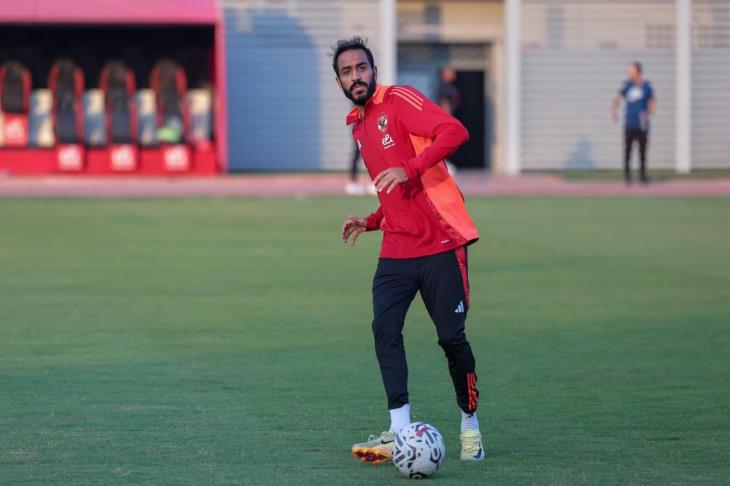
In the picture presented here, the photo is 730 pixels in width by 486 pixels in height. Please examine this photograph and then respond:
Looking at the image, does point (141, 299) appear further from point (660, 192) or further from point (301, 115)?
point (301, 115)

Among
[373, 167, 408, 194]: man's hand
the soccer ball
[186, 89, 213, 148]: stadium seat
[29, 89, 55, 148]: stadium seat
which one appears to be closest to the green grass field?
the soccer ball

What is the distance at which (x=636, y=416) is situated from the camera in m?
7.72

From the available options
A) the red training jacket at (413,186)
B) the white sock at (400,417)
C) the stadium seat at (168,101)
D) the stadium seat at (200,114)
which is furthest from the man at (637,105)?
the white sock at (400,417)

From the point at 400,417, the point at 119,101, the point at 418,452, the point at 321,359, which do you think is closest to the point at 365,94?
the point at 400,417

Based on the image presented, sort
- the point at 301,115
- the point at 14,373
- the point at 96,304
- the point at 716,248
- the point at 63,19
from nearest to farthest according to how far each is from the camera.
Answer: the point at 14,373
the point at 96,304
the point at 716,248
the point at 63,19
the point at 301,115

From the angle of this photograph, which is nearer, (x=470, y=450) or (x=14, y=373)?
(x=470, y=450)

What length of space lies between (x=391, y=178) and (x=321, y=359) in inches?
141

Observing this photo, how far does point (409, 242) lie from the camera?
6645 mm

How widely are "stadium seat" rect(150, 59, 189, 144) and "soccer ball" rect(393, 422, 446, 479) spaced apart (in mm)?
23132

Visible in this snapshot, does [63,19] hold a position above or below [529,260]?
above

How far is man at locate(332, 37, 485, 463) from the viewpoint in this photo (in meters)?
6.55

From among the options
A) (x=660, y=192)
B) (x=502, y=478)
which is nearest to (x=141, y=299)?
(x=502, y=478)

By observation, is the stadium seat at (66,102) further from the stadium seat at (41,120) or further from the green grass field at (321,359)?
the green grass field at (321,359)

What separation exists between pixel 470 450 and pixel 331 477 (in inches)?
28.0
